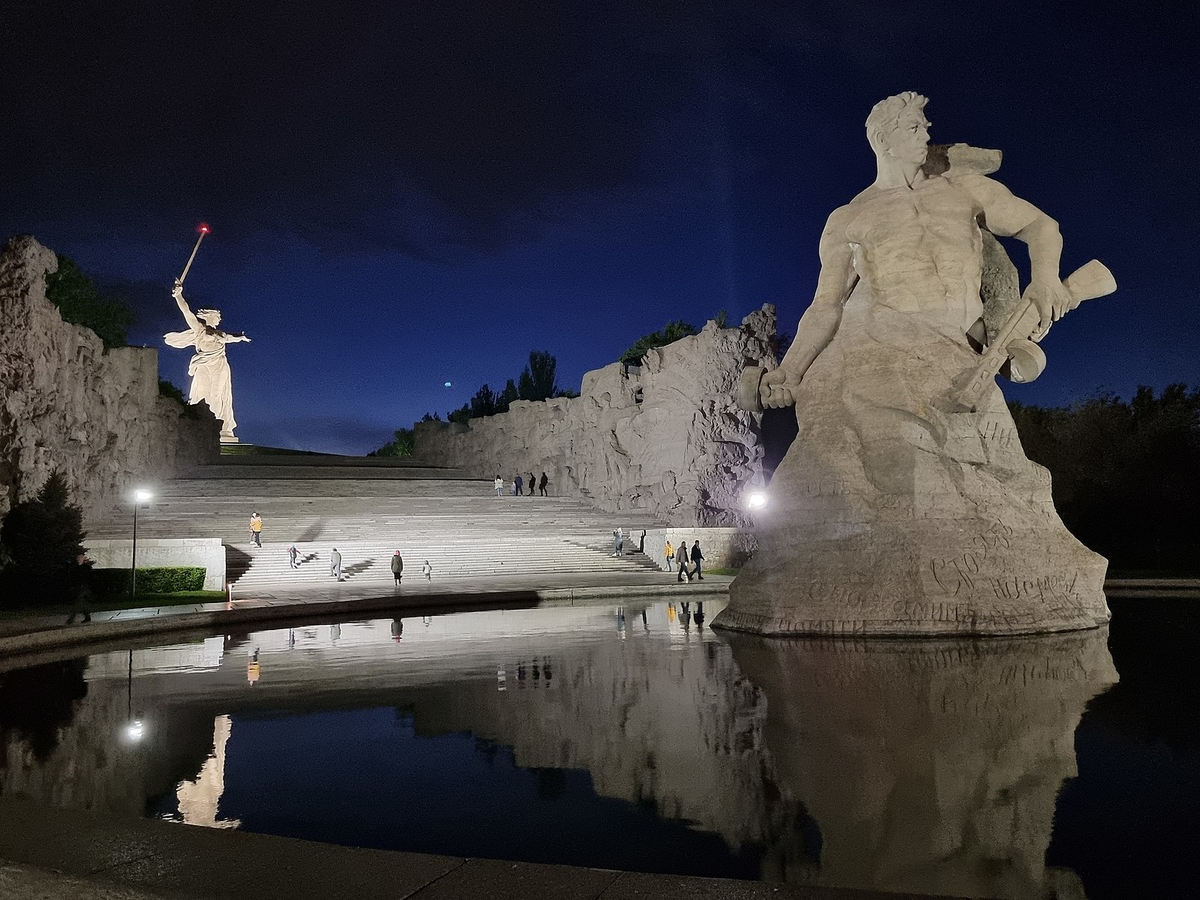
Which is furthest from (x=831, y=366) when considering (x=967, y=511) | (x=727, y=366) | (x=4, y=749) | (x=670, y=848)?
(x=727, y=366)

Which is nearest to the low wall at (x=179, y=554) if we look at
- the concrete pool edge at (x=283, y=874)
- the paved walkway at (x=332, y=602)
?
the paved walkway at (x=332, y=602)

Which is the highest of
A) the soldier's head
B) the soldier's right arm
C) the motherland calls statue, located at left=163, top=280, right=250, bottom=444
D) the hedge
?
the motherland calls statue, located at left=163, top=280, right=250, bottom=444

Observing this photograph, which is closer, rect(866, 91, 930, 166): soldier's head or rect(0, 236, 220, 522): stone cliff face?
rect(866, 91, 930, 166): soldier's head

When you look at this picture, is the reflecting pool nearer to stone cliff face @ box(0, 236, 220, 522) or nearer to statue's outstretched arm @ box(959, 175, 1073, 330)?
statue's outstretched arm @ box(959, 175, 1073, 330)

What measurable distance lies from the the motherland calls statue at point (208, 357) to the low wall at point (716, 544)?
87.2 ft

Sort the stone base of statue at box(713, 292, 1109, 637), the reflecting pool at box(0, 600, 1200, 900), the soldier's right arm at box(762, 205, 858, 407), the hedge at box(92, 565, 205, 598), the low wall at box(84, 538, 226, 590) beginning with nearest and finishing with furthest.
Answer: the reflecting pool at box(0, 600, 1200, 900)
the stone base of statue at box(713, 292, 1109, 637)
the soldier's right arm at box(762, 205, 858, 407)
the hedge at box(92, 565, 205, 598)
the low wall at box(84, 538, 226, 590)

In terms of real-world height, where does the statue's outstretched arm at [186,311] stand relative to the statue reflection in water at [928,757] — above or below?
above

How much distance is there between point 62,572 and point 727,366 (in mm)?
20420

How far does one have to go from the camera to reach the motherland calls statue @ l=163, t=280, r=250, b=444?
41750 mm

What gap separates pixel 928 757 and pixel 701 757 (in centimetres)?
99

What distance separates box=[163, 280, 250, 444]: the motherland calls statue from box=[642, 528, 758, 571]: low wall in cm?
2657

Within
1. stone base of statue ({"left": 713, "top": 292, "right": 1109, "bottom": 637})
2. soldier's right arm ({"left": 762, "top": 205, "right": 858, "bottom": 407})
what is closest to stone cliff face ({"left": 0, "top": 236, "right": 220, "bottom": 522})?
soldier's right arm ({"left": 762, "top": 205, "right": 858, "bottom": 407})

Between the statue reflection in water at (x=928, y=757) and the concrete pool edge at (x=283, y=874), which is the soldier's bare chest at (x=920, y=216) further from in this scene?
the concrete pool edge at (x=283, y=874)

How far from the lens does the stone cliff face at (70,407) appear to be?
57.5ft
